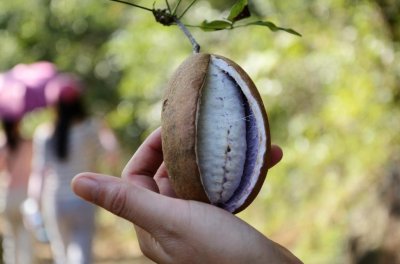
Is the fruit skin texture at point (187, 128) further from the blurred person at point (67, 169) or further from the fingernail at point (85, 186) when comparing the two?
the blurred person at point (67, 169)

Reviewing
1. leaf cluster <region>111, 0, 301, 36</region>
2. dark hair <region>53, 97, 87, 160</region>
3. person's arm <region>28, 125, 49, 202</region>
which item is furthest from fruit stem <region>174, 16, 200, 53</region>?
person's arm <region>28, 125, 49, 202</region>

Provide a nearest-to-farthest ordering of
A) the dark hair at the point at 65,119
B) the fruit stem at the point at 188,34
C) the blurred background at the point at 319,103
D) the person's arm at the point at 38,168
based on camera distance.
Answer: the fruit stem at the point at 188,34
the blurred background at the point at 319,103
the dark hair at the point at 65,119
the person's arm at the point at 38,168

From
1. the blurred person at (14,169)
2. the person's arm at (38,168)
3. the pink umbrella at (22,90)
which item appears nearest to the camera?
the person's arm at (38,168)

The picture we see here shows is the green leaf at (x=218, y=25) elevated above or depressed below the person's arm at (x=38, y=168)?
above

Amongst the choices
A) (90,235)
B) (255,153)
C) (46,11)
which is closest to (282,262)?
(255,153)

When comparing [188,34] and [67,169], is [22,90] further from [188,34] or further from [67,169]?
[188,34]

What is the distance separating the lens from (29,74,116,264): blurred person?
14.8 ft

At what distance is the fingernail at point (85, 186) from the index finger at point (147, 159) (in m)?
0.31

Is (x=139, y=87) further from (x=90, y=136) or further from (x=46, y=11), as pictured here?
(x=46, y=11)

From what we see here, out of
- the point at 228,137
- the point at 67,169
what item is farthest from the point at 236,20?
the point at 67,169

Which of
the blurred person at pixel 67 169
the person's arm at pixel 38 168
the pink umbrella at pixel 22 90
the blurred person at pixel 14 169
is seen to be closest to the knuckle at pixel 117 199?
the blurred person at pixel 67 169

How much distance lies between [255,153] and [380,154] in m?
2.72

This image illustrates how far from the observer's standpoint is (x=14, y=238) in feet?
17.0

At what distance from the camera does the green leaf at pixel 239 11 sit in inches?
53.3
